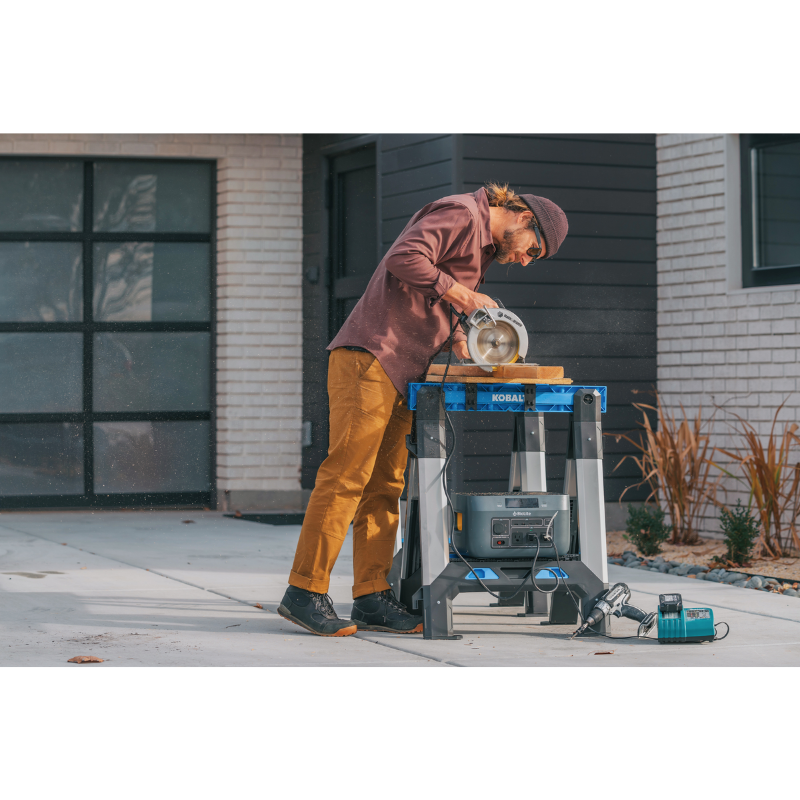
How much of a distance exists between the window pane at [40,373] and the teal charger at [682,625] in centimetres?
646

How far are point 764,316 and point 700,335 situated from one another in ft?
1.82

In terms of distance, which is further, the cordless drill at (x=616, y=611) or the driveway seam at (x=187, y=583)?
the cordless drill at (x=616, y=611)

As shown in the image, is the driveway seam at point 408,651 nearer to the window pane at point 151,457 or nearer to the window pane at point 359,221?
the window pane at point 359,221

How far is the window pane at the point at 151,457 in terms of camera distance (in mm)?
9445

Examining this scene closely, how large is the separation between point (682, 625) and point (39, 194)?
713 cm

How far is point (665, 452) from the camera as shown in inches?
279

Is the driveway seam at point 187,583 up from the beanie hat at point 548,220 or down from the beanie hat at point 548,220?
down

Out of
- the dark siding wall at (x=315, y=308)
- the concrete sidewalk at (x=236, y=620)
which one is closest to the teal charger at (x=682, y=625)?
the concrete sidewalk at (x=236, y=620)

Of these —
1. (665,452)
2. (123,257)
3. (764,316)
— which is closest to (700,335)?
(764,316)

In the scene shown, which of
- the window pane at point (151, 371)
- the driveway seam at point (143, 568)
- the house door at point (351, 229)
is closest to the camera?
the driveway seam at point (143, 568)

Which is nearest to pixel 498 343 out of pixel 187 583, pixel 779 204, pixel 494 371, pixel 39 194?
pixel 494 371

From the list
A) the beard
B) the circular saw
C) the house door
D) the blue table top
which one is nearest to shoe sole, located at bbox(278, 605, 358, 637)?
the blue table top

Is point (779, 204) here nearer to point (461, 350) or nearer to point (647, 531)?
point (647, 531)

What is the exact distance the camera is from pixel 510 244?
14.4ft
